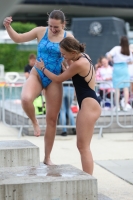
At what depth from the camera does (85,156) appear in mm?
5445

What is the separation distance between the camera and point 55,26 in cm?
580

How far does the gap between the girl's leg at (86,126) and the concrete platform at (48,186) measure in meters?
0.73

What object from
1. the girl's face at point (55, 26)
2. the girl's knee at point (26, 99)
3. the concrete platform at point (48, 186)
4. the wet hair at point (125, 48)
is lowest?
the concrete platform at point (48, 186)

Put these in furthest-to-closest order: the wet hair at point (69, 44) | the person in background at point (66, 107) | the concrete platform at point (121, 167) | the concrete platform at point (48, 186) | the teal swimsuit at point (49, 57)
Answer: the person in background at point (66, 107) < the concrete platform at point (121, 167) < the teal swimsuit at point (49, 57) < the wet hair at point (69, 44) < the concrete platform at point (48, 186)

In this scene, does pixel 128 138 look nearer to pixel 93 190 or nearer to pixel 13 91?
pixel 13 91

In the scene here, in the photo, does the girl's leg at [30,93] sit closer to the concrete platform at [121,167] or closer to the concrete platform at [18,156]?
the concrete platform at [18,156]

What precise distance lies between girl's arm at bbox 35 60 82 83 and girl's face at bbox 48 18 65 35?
1.22 feet

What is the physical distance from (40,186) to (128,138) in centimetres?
641

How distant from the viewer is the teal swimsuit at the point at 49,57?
5.88 meters

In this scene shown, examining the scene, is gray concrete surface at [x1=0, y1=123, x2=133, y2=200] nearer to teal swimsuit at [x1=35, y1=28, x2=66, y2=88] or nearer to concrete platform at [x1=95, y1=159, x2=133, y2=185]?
concrete platform at [x1=95, y1=159, x2=133, y2=185]

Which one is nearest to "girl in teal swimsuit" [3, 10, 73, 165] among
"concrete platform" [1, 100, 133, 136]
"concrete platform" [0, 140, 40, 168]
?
"concrete platform" [0, 140, 40, 168]

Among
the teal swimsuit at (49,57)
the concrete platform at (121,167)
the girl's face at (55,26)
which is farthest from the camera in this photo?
the concrete platform at (121,167)

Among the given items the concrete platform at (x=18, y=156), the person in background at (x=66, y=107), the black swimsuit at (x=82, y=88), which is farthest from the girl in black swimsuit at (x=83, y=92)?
the person in background at (x=66, y=107)

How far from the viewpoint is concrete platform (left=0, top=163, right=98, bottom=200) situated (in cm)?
434
